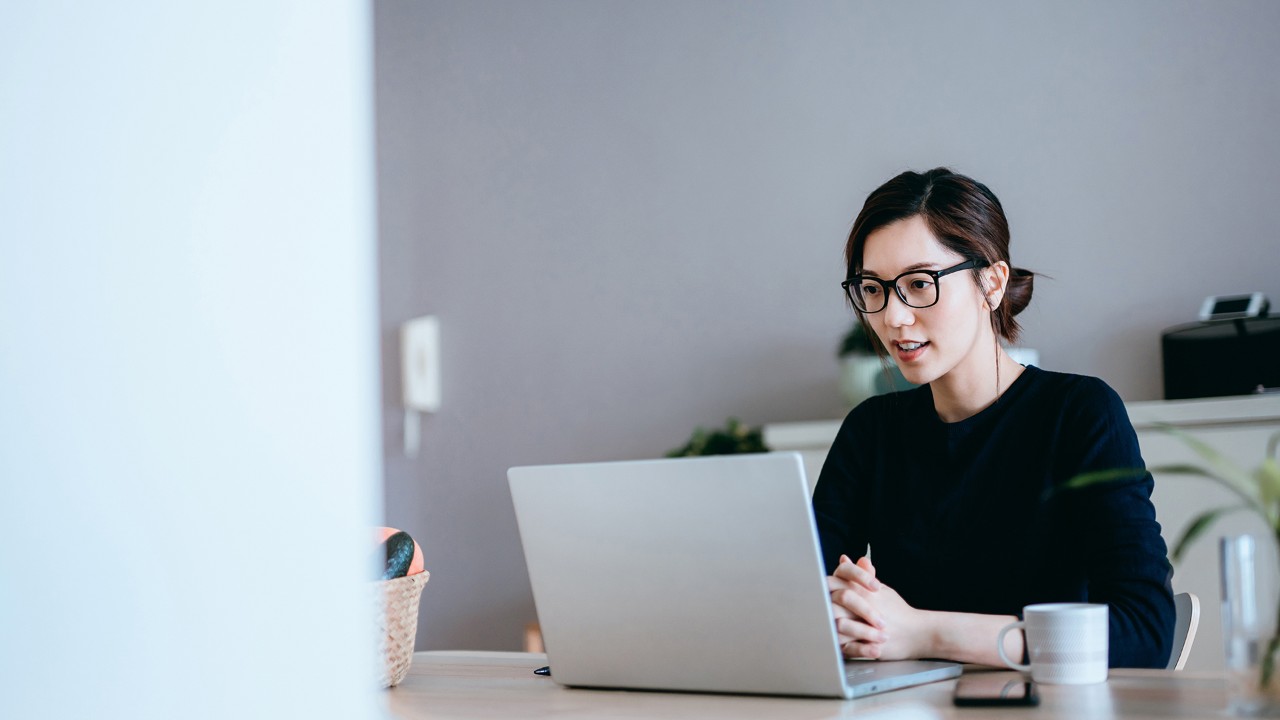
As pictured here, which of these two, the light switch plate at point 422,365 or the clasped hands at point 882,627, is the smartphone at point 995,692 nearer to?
the clasped hands at point 882,627

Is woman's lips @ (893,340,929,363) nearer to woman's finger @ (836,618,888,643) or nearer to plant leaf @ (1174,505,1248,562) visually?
woman's finger @ (836,618,888,643)

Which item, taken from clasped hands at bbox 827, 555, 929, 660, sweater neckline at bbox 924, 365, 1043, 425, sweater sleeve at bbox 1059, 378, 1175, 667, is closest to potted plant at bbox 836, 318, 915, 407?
sweater neckline at bbox 924, 365, 1043, 425

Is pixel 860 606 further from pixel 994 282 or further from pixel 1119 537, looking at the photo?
pixel 994 282

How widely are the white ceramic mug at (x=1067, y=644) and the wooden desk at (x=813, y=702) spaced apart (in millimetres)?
14

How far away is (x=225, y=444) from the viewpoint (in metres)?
0.56

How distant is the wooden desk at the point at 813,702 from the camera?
3.18 feet

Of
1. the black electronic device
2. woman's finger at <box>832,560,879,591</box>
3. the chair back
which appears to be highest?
the black electronic device

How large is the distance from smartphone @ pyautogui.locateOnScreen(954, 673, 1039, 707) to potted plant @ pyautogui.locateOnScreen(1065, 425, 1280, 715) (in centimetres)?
18

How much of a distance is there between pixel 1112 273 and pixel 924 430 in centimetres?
145

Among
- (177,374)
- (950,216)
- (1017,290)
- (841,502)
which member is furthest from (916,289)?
(177,374)

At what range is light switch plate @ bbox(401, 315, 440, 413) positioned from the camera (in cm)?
388

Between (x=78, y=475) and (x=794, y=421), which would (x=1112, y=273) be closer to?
(x=794, y=421)

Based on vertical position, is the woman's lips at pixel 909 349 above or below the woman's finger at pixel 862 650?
above

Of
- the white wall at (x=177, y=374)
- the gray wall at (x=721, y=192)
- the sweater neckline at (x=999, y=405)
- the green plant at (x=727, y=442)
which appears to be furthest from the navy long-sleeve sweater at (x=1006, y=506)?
the green plant at (x=727, y=442)
